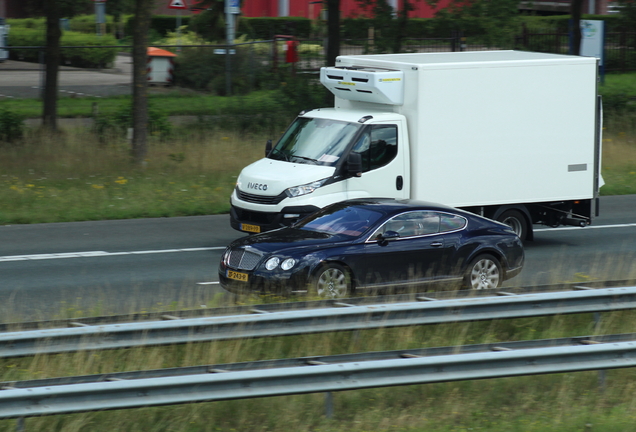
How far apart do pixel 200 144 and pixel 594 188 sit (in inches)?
434

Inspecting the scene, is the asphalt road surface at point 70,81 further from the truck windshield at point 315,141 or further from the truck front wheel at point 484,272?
the truck front wheel at point 484,272

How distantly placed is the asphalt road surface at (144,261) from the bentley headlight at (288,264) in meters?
0.78

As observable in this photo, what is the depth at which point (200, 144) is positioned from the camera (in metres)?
23.2

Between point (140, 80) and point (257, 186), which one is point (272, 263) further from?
point (140, 80)

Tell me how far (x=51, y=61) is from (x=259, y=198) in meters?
11.9

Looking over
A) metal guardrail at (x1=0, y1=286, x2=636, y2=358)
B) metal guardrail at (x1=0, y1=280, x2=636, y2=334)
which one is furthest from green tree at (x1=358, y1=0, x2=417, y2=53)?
metal guardrail at (x1=0, y1=286, x2=636, y2=358)

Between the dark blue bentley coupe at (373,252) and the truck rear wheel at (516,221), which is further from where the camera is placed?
the truck rear wheel at (516,221)

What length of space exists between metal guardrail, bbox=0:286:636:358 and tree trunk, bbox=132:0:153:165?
45.6 feet

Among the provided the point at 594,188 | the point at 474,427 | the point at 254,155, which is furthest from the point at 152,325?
the point at 254,155

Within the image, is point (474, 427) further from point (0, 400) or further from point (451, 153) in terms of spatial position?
point (451, 153)

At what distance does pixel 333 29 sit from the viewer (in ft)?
77.6

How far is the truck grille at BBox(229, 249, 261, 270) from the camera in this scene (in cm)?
1041

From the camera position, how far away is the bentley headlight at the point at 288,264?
33.4 feet

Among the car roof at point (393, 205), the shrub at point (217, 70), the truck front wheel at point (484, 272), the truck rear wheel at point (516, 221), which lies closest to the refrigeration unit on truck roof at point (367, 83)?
the truck rear wheel at point (516, 221)
